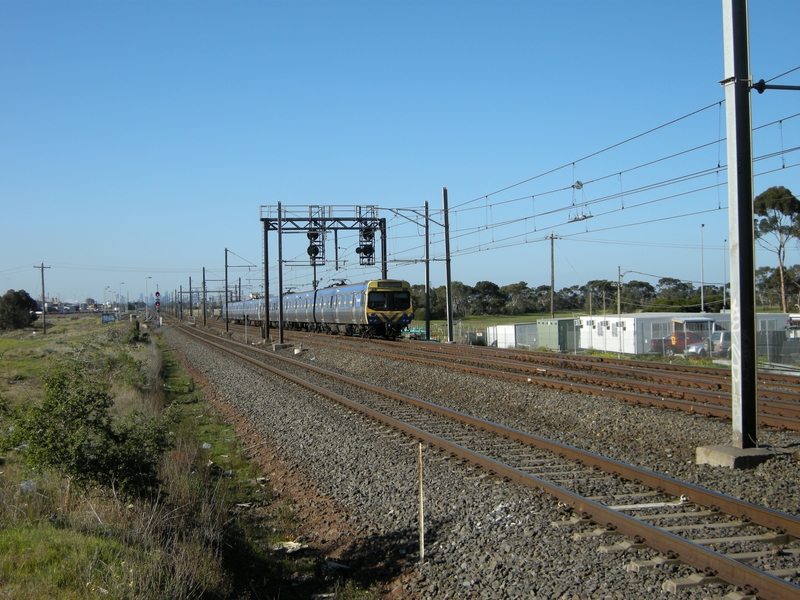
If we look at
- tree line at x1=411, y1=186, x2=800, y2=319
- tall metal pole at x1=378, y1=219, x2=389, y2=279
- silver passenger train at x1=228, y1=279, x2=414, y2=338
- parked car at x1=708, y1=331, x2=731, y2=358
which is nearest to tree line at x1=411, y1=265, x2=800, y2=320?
tree line at x1=411, y1=186, x2=800, y2=319

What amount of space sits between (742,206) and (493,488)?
483cm

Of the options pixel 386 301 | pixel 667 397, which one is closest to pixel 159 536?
pixel 667 397

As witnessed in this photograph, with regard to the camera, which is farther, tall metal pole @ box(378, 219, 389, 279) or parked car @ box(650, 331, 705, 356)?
tall metal pole @ box(378, 219, 389, 279)

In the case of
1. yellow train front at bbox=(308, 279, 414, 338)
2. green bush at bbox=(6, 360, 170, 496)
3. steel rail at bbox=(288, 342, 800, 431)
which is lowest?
steel rail at bbox=(288, 342, 800, 431)

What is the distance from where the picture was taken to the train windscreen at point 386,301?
1391 inches

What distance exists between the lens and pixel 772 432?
10109 mm

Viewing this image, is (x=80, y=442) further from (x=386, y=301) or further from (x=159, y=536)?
(x=386, y=301)

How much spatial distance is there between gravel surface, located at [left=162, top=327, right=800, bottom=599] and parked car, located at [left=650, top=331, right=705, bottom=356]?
49.7 ft

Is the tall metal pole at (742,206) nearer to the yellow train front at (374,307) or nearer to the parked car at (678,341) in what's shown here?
the parked car at (678,341)

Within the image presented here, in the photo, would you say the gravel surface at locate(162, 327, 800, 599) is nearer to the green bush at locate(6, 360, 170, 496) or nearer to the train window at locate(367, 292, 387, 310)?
the green bush at locate(6, 360, 170, 496)

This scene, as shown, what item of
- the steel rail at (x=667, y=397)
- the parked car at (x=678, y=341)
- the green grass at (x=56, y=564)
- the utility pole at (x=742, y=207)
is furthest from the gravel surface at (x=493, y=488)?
the parked car at (x=678, y=341)

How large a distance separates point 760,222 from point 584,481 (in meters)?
49.7

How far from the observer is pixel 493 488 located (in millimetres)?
7555

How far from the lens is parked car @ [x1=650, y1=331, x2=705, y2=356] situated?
91.1 feet
